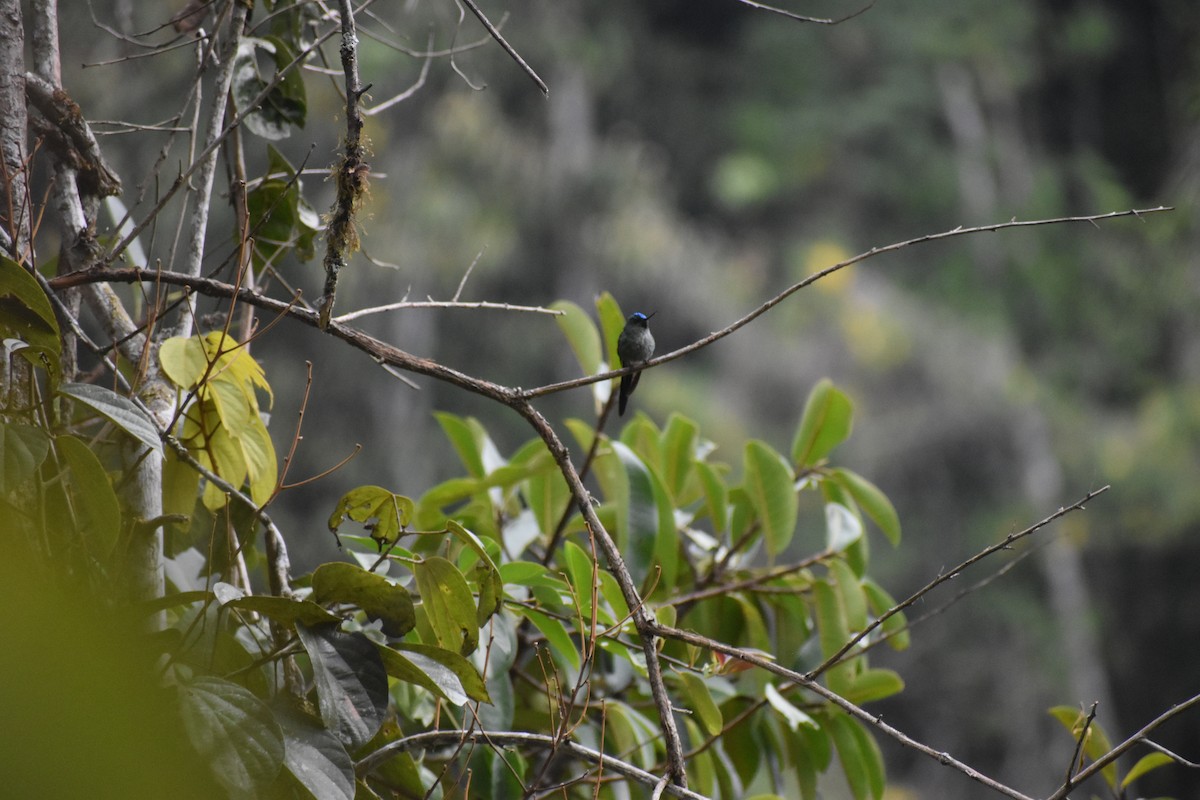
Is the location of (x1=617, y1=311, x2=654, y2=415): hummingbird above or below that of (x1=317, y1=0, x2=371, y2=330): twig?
below

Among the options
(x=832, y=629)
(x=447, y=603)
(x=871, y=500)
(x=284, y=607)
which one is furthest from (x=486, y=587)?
(x=871, y=500)

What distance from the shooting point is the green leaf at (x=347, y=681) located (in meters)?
0.81

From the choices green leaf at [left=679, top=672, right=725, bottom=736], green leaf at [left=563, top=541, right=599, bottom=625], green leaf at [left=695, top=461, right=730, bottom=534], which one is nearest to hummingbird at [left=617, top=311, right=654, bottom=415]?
green leaf at [left=695, top=461, right=730, bottom=534]

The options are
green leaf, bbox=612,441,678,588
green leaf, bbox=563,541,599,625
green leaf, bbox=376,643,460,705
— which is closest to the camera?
green leaf, bbox=376,643,460,705

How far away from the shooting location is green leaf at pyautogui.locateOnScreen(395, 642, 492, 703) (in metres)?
0.87

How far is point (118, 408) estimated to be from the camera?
792 mm

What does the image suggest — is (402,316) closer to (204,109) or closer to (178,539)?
(204,109)

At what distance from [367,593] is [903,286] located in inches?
447

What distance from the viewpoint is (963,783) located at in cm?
948

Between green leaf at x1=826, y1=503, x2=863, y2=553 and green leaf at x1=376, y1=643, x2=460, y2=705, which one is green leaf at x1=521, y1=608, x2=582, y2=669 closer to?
green leaf at x1=376, y1=643, x2=460, y2=705

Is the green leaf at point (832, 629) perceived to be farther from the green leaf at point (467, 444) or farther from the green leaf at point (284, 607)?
the green leaf at point (284, 607)

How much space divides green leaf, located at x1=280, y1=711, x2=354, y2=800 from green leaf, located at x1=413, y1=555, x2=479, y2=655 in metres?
0.14

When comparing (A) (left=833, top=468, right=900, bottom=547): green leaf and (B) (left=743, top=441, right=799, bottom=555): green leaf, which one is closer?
(B) (left=743, top=441, right=799, bottom=555): green leaf

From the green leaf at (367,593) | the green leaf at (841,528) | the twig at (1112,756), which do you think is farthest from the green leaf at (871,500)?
the green leaf at (367,593)
